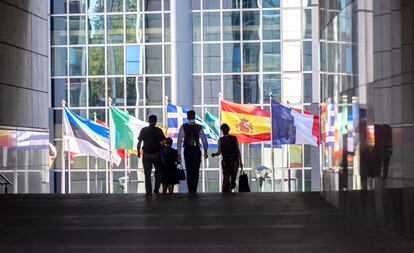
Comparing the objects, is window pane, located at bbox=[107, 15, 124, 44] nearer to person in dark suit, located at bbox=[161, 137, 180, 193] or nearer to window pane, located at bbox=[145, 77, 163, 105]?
window pane, located at bbox=[145, 77, 163, 105]

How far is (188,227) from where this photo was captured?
11.5 m

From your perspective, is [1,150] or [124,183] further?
[124,183]

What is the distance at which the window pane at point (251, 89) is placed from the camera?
152ft

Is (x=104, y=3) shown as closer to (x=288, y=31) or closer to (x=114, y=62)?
(x=114, y=62)

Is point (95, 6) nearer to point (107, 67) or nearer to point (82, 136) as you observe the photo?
point (107, 67)

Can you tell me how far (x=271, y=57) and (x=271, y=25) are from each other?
5.04ft

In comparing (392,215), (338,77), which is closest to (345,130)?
(338,77)

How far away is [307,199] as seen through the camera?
1745cm

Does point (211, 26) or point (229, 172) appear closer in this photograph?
point (229, 172)

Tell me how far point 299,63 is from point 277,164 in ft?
16.2

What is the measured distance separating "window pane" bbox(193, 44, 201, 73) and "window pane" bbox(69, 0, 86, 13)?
6.02 m

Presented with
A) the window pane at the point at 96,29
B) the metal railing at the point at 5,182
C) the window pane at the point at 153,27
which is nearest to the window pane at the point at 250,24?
the window pane at the point at 153,27

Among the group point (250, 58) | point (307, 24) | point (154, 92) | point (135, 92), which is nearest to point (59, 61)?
point (135, 92)

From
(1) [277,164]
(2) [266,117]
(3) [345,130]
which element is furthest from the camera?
(1) [277,164]
